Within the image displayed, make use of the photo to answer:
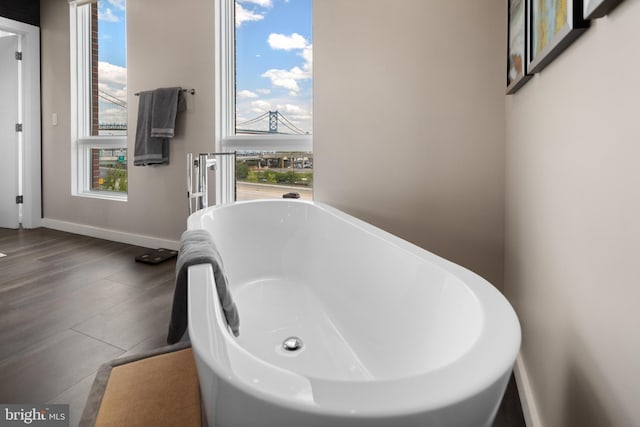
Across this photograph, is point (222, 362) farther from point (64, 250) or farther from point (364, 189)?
point (64, 250)

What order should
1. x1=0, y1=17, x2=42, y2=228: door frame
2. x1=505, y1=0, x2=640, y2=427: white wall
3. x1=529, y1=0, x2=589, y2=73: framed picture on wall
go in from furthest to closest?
x1=0, y1=17, x2=42, y2=228: door frame < x1=529, y1=0, x2=589, y2=73: framed picture on wall < x1=505, y1=0, x2=640, y2=427: white wall

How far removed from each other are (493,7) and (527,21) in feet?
2.52

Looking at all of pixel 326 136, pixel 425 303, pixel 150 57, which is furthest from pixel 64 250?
pixel 425 303

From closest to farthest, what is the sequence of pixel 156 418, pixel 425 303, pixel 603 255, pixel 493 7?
pixel 603 255 < pixel 425 303 < pixel 156 418 < pixel 493 7

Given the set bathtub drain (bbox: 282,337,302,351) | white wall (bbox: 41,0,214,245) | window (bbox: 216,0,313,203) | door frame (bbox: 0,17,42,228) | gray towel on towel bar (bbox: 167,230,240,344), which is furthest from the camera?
door frame (bbox: 0,17,42,228)

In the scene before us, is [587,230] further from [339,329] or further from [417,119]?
[417,119]

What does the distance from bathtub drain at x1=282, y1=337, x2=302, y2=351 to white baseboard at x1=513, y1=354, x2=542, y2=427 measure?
840 millimetres

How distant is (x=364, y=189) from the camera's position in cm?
236

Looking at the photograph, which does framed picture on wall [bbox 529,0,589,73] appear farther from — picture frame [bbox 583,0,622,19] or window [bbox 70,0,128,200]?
window [bbox 70,0,128,200]

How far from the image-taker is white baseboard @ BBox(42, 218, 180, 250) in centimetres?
335

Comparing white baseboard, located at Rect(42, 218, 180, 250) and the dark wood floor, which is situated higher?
white baseboard, located at Rect(42, 218, 180, 250)

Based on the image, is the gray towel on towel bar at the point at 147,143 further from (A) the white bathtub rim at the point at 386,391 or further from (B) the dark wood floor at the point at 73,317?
(A) the white bathtub rim at the point at 386,391

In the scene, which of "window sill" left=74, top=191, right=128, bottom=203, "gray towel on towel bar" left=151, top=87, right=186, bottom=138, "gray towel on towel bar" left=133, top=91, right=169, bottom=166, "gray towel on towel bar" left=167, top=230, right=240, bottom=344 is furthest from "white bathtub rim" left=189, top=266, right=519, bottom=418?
"window sill" left=74, top=191, right=128, bottom=203

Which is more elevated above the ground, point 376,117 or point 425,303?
point 376,117
